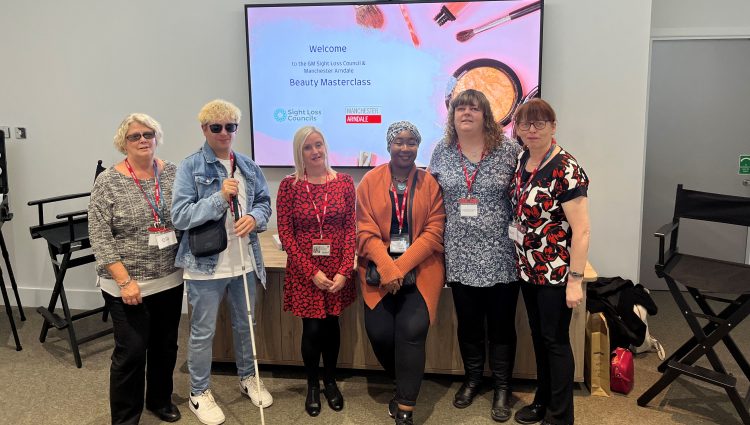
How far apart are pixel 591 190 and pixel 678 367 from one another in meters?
1.29

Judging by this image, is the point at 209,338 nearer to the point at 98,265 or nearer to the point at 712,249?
the point at 98,265

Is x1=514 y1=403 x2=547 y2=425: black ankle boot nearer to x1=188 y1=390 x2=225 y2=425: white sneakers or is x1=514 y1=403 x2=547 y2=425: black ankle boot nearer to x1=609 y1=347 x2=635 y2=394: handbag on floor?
x1=609 y1=347 x2=635 y2=394: handbag on floor

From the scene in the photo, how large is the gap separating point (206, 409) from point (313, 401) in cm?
53

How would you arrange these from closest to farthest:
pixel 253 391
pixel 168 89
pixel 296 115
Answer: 1. pixel 253 391
2. pixel 296 115
3. pixel 168 89

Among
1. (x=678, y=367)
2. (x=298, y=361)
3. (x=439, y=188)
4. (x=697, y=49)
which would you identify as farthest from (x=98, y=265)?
(x=697, y=49)

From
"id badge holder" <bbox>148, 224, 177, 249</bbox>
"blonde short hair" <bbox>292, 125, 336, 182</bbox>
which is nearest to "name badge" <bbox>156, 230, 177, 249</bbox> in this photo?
"id badge holder" <bbox>148, 224, 177, 249</bbox>

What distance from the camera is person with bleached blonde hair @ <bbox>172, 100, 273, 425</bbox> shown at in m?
2.35

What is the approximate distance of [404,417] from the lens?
246 cm

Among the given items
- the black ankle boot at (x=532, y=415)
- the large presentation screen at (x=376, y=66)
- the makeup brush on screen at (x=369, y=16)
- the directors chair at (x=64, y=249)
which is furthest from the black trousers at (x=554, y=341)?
the directors chair at (x=64, y=249)

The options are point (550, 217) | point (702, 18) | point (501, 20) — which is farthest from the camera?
point (702, 18)

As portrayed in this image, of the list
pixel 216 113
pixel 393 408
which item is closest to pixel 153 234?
pixel 216 113

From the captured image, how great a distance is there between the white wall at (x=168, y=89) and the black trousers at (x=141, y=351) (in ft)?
4.91

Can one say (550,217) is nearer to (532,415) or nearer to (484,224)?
(484,224)

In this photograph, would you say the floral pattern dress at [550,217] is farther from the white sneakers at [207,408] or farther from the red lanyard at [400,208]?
the white sneakers at [207,408]
